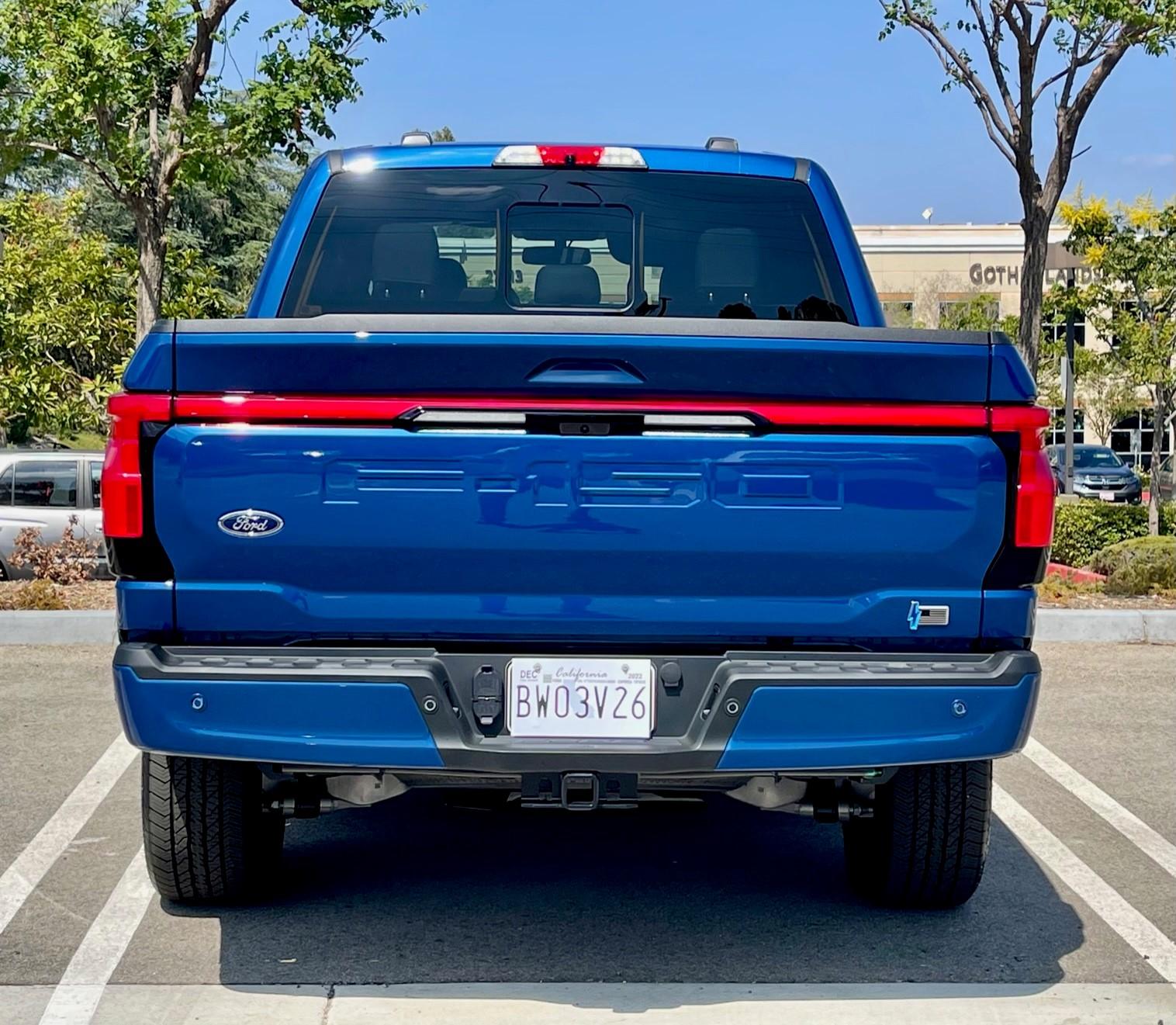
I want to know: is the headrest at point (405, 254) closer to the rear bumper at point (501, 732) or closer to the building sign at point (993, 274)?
the rear bumper at point (501, 732)

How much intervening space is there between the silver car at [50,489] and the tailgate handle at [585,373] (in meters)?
12.9

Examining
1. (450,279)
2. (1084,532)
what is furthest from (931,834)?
(1084,532)

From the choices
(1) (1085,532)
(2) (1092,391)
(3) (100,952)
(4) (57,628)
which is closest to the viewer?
(3) (100,952)

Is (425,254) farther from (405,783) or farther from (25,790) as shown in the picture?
(25,790)

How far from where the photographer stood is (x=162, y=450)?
3654 mm

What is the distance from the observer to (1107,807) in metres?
6.18

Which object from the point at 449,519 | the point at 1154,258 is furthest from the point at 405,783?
the point at 1154,258

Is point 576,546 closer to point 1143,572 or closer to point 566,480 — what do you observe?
point 566,480

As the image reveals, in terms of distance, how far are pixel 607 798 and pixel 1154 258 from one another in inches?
772

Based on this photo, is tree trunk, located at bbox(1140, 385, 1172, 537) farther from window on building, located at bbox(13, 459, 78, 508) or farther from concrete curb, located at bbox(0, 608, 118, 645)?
concrete curb, located at bbox(0, 608, 118, 645)

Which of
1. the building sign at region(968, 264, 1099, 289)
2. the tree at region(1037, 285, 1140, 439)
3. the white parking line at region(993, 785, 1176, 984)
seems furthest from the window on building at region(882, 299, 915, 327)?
the white parking line at region(993, 785, 1176, 984)

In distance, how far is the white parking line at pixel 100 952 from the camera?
12.9ft

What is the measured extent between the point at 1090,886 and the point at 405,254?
2.97 m

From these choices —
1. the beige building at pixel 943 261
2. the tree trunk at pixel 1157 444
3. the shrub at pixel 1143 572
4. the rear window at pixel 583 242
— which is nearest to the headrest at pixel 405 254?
the rear window at pixel 583 242
